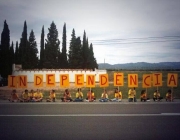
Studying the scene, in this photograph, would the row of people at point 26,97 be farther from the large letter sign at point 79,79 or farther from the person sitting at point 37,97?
the large letter sign at point 79,79

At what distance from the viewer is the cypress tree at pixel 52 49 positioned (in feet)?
160

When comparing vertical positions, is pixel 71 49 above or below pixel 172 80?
above

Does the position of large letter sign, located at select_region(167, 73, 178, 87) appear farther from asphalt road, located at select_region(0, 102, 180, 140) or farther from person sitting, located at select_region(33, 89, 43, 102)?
person sitting, located at select_region(33, 89, 43, 102)

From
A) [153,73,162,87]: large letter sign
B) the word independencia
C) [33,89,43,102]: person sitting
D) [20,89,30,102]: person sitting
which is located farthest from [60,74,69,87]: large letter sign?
[153,73,162,87]: large letter sign

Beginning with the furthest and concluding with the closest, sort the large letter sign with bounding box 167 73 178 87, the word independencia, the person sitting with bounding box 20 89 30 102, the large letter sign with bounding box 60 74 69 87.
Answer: the large letter sign with bounding box 60 74 69 87 < the person sitting with bounding box 20 89 30 102 < the word independencia < the large letter sign with bounding box 167 73 178 87

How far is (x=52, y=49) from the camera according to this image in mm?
49781

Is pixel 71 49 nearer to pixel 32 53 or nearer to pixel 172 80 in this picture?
pixel 32 53

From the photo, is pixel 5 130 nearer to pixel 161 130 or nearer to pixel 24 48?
pixel 161 130

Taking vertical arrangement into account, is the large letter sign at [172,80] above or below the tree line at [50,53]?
below

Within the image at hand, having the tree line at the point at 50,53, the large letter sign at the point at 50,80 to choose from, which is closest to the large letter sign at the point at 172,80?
the large letter sign at the point at 50,80

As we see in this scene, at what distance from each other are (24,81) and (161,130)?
43.5 ft

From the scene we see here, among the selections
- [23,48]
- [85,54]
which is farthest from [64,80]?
[23,48]

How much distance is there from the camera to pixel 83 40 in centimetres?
5697

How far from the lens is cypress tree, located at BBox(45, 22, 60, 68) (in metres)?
48.9
